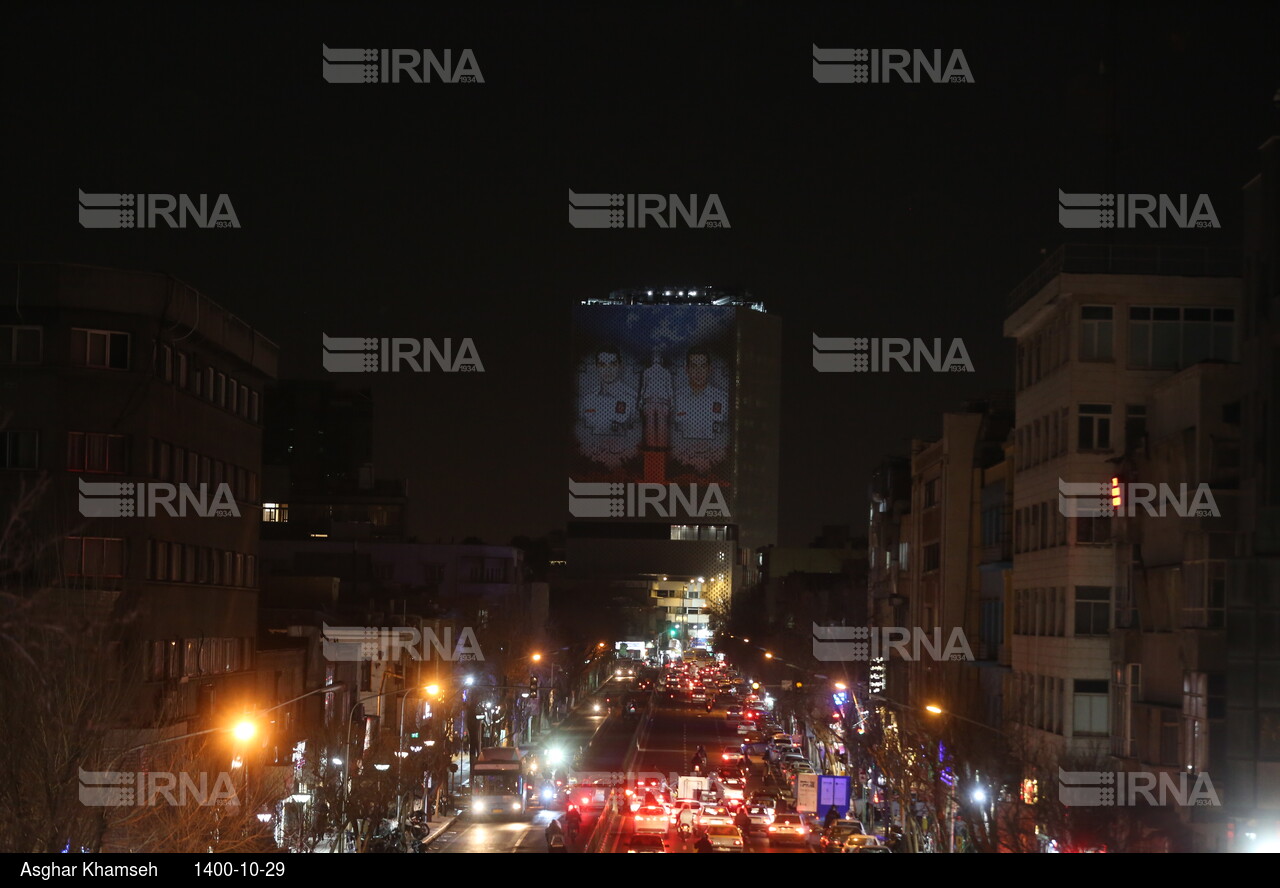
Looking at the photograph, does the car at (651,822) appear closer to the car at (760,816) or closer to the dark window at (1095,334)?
the car at (760,816)

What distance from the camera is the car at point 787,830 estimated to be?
55.3 meters

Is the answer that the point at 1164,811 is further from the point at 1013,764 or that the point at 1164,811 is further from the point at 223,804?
Result: the point at 223,804

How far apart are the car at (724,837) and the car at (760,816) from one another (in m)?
5.88

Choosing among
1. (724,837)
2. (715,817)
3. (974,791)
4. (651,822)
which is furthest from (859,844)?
(651,822)

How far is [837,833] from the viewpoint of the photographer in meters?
53.2

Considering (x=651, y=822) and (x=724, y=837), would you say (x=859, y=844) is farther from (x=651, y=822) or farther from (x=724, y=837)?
(x=651, y=822)

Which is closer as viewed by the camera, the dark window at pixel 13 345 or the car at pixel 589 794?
the dark window at pixel 13 345

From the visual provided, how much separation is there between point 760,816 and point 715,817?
161 inches

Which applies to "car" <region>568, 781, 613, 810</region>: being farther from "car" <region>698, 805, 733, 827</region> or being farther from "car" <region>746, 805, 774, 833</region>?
"car" <region>746, 805, 774, 833</region>

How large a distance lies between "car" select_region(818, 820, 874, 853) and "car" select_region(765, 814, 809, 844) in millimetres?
903

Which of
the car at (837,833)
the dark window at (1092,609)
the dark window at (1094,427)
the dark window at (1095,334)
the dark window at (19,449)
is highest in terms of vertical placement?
the dark window at (1095,334)

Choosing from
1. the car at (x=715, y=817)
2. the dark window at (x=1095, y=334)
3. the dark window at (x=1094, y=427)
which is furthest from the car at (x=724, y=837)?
the dark window at (x=1095, y=334)

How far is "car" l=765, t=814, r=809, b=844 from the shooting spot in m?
55.3

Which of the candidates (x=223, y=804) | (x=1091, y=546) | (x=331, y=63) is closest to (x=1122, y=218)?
(x=1091, y=546)
